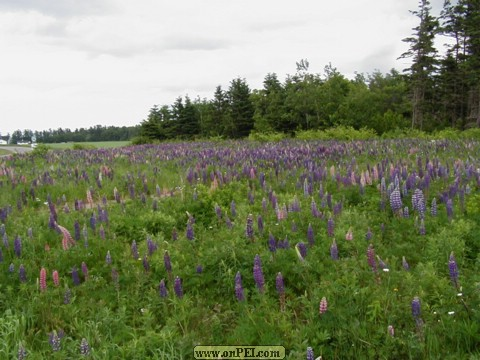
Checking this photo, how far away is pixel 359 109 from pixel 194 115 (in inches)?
1035

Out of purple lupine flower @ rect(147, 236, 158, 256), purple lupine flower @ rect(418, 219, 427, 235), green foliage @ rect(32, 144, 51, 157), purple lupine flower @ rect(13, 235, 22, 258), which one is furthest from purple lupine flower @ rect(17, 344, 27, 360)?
green foliage @ rect(32, 144, 51, 157)

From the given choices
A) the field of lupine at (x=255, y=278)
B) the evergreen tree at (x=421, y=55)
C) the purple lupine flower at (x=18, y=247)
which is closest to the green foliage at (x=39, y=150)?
the field of lupine at (x=255, y=278)

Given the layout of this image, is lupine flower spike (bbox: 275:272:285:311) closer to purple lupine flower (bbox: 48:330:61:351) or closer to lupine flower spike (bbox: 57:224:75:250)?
purple lupine flower (bbox: 48:330:61:351)

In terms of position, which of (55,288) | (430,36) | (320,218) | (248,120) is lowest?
(55,288)

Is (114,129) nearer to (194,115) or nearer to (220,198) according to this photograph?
(194,115)

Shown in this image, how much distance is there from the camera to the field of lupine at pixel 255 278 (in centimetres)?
329

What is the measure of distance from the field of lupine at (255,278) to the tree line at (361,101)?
30.3 meters

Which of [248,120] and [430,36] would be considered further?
[248,120]

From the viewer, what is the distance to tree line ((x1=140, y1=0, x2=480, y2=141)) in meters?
40.3

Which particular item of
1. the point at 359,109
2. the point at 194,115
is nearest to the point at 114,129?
the point at 194,115

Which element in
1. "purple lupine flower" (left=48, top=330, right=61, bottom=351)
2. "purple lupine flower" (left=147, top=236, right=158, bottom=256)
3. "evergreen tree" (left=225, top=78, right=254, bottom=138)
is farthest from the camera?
"evergreen tree" (left=225, top=78, right=254, bottom=138)

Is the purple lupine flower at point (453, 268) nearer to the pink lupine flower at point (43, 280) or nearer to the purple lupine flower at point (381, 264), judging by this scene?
the purple lupine flower at point (381, 264)

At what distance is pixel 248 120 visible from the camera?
55469 mm

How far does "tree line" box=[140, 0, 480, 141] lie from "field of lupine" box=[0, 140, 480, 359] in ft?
99.3
